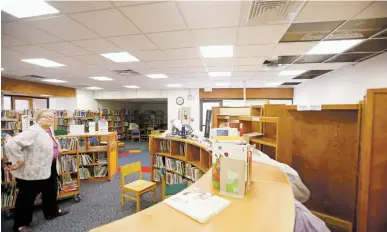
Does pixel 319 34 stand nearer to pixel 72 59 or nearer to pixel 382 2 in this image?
pixel 382 2

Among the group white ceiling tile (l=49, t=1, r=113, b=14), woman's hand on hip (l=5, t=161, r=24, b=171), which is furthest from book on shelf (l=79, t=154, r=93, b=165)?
white ceiling tile (l=49, t=1, r=113, b=14)

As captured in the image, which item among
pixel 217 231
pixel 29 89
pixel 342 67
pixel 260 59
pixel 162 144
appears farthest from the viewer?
pixel 29 89

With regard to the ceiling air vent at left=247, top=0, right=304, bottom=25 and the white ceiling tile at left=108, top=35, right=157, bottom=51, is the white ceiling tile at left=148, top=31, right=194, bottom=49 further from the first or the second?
the ceiling air vent at left=247, top=0, right=304, bottom=25

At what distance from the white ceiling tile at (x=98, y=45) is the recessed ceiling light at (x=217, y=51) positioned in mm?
1432

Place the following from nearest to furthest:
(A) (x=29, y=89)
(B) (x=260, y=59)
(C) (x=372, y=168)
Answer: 1. (C) (x=372, y=168)
2. (B) (x=260, y=59)
3. (A) (x=29, y=89)

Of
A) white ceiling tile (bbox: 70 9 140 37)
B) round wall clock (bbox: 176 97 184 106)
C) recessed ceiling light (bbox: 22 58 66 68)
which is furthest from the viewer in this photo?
round wall clock (bbox: 176 97 184 106)

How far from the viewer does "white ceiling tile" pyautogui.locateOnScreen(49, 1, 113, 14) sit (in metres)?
1.96

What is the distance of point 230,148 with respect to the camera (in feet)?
4.75

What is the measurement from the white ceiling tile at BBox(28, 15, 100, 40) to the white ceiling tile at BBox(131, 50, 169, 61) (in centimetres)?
89

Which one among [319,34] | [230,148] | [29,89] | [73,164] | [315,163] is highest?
[319,34]

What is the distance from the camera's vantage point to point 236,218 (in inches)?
41.4

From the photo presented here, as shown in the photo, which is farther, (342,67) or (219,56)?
(342,67)

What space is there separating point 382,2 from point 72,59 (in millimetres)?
4690

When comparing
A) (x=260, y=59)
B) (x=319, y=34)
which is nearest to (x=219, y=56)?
(x=260, y=59)
